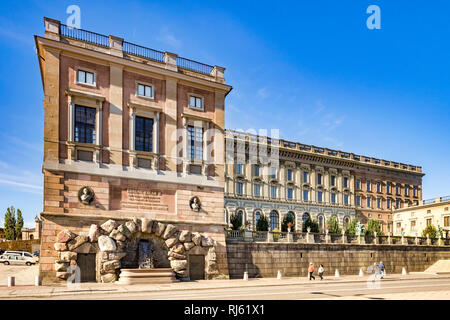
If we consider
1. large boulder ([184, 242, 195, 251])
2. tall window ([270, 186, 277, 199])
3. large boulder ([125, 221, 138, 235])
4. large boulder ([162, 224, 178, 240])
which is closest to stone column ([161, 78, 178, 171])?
large boulder ([162, 224, 178, 240])

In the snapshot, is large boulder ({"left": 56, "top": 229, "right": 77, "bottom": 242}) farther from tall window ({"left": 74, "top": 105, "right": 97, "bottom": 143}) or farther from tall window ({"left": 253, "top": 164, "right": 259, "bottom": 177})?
tall window ({"left": 253, "top": 164, "right": 259, "bottom": 177})

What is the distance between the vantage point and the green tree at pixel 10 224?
82.5m

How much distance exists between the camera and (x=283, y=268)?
34906mm

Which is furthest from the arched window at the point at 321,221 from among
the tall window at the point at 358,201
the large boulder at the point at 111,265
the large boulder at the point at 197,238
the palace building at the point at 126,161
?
the large boulder at the point at 111,265

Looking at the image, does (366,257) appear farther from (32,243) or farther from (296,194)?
(32,243)

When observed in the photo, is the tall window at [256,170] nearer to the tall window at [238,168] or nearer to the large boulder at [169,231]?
the tall window at [238,168]

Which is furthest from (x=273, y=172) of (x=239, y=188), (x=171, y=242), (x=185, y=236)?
(x=171, y=242)

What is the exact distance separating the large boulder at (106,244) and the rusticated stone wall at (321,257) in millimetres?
10105

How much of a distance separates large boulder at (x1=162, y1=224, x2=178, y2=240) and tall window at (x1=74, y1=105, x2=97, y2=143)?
793cm

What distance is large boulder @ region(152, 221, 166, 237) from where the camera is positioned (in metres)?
27.3

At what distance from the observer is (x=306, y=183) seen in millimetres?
68250

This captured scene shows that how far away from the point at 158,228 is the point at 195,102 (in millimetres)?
10415

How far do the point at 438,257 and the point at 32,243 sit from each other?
5874 cm
